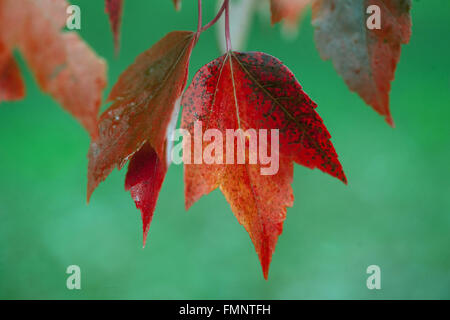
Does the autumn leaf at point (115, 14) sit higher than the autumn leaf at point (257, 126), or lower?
higher

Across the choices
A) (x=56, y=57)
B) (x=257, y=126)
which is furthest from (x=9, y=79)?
(x=257, y=126)

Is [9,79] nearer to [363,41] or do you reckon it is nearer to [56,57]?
[56,57]

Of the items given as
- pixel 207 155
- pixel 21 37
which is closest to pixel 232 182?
pixel 207 155

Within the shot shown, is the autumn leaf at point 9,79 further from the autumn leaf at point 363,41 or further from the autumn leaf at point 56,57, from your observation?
the autumn leaf at point 363,41

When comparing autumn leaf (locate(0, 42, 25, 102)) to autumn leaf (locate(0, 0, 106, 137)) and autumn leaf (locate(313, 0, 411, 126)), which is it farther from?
autumn leaf (locate(313, 0, 411, 126))

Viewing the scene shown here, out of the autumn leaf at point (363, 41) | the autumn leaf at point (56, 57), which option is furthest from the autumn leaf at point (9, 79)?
the autumn leaf at point (363, 41)

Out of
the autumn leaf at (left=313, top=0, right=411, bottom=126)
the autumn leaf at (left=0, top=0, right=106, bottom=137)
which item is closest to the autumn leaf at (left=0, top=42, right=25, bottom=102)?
the autumn leaf at (left=0, top=0, right=106, bottom=137)
